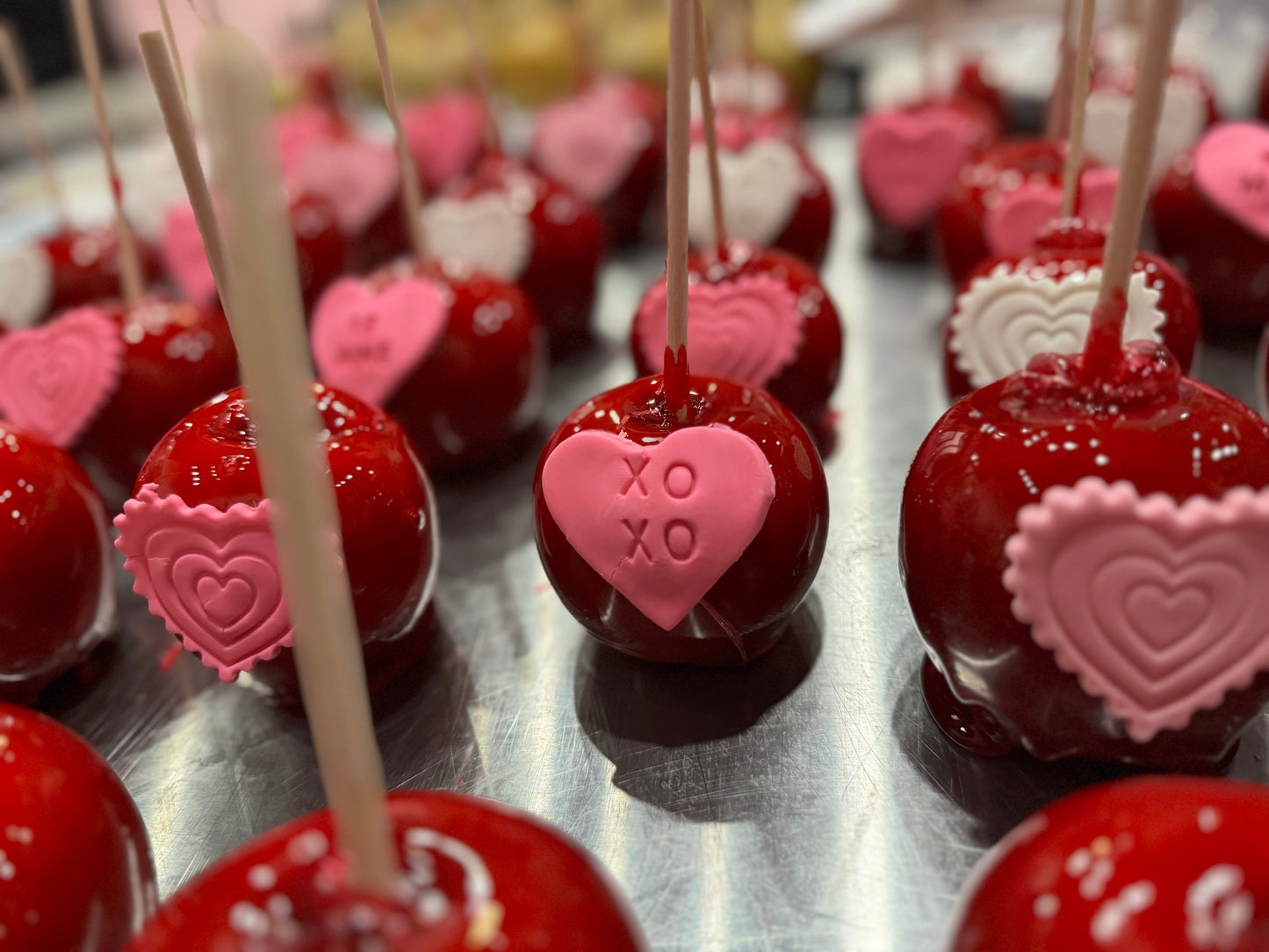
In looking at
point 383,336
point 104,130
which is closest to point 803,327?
point 383,336

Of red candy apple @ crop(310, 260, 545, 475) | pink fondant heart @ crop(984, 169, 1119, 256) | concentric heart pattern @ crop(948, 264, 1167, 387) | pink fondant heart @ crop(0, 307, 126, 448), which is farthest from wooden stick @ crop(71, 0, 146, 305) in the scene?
pink fondant heart @ crop(984, 169, 1119, 256)

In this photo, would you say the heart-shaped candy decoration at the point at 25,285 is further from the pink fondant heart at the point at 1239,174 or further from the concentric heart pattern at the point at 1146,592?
the pink fondant heart at the point at 1239,174

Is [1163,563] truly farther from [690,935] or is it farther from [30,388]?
[30,388]

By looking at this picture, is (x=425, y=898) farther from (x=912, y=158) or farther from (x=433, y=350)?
(x=912, y=158)

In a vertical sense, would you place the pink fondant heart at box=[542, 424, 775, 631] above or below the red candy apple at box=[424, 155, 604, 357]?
above

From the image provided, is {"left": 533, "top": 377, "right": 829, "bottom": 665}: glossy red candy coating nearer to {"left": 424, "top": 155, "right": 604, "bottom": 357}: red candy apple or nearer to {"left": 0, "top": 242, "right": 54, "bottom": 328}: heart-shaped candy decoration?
{"left": 424, "top": 155, "right": 604, "bottom": 357}: red candy apple

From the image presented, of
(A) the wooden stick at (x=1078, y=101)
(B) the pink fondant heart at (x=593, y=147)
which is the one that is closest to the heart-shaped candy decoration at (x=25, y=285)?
(B) the pink fondant heart at (x=593, y=147)
